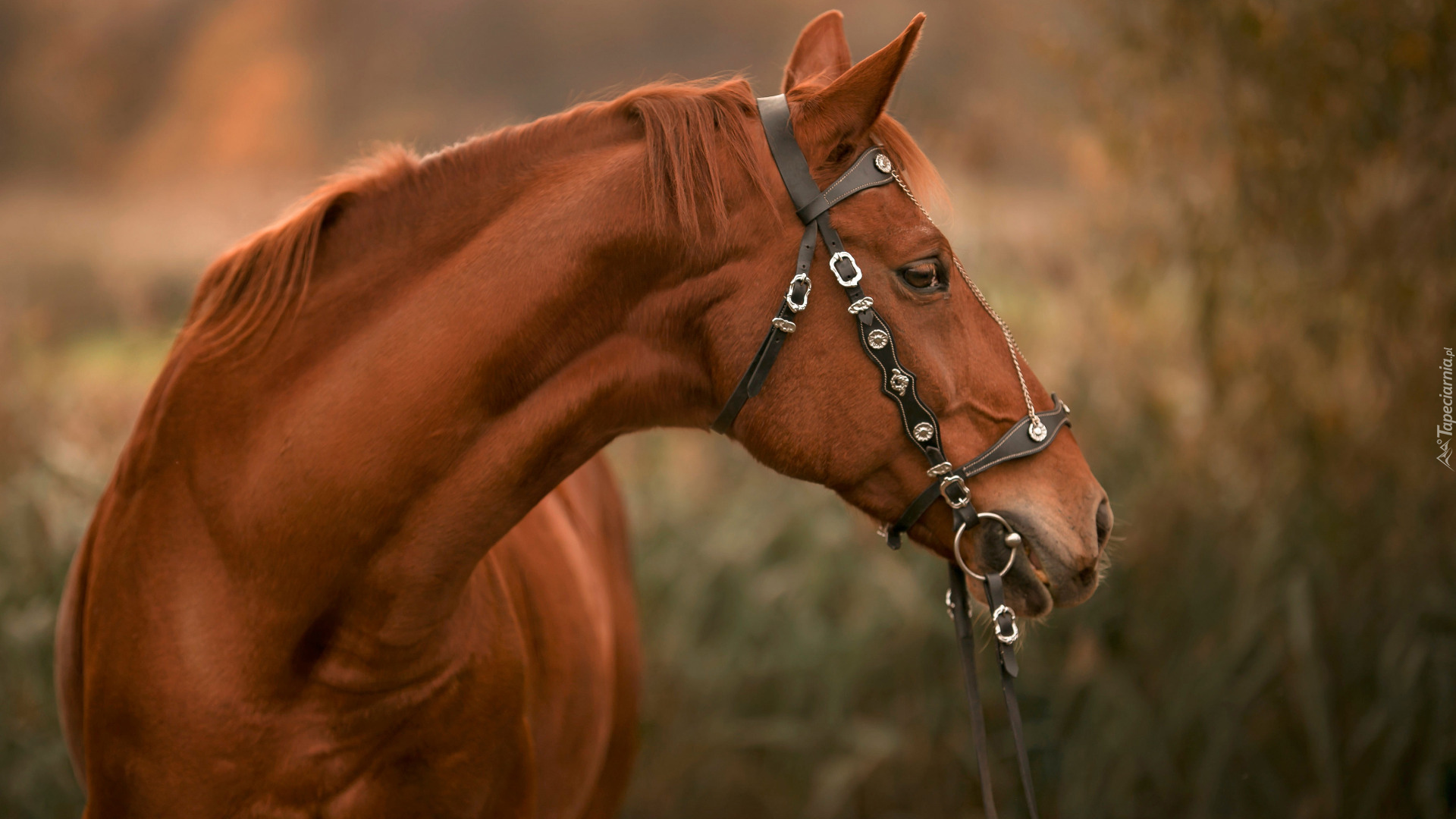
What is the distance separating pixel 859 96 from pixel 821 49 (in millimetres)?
516

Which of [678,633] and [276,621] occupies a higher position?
[276,621]

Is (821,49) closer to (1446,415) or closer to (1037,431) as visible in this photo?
(1037,431)

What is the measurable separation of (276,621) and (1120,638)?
327cm

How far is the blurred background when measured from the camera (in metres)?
3.33

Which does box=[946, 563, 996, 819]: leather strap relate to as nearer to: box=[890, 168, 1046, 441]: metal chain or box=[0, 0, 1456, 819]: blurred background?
box=[890, 168, 1046, 441]: metal chain

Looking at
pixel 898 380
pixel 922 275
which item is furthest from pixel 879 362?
pixel 922 275

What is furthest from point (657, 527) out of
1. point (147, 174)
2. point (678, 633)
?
point (147, 174)

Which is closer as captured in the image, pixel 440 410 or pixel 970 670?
pixel 440 410

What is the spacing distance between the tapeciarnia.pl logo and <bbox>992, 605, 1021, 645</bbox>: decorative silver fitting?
9.56 feet

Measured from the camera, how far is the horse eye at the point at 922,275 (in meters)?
1.54

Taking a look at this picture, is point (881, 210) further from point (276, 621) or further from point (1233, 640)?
point (1233, 640)

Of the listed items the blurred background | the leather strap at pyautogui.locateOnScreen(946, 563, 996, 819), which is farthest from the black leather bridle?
the blurred background

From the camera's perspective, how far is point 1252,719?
11.1 ft

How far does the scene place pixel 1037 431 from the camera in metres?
1.58
